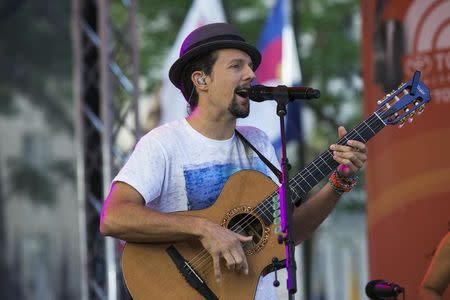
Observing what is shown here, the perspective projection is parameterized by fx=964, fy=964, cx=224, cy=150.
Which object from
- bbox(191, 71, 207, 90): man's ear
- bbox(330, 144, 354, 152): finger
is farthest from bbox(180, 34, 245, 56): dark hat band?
bbox(330, 144, 354, 152): finger

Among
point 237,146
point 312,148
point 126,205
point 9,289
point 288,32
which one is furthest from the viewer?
point 312,148

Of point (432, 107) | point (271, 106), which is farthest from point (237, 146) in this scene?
point (271, 106)

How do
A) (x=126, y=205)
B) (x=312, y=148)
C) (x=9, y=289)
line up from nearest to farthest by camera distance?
(x=126, y=205) → (x=9, y=289) → (x=312, y=148)

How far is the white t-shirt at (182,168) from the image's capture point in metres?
4.53

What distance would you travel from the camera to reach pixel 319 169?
456cm

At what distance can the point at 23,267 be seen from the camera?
13961 mm

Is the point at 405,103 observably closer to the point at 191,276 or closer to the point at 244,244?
the point at 244,244

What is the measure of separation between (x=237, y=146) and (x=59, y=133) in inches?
386

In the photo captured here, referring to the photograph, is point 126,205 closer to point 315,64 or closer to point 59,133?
point 59,133

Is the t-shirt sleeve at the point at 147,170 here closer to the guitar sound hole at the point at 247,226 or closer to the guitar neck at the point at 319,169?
the guitar sound hole at the point at 247,226

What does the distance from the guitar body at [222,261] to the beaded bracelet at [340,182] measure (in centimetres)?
31

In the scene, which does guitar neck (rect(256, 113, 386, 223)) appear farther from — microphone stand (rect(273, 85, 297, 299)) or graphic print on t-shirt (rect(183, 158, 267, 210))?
microphone stand (rect(273, 85, 297, 299))

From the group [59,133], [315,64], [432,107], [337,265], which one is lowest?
[337,265]

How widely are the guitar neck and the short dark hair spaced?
67 cm
